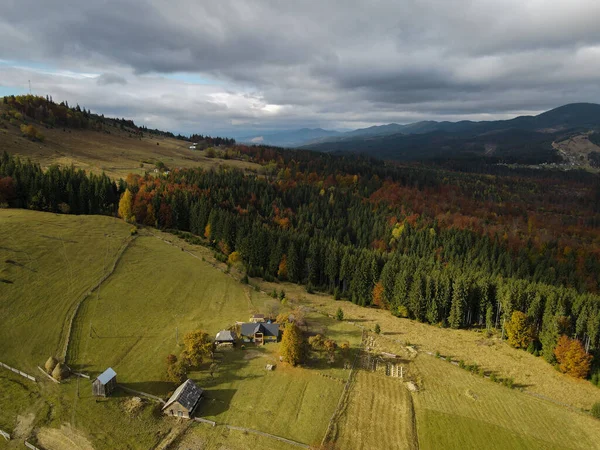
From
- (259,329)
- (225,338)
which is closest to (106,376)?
(225,338)

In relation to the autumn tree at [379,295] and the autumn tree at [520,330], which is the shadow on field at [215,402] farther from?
the autumn tree at [520,330]

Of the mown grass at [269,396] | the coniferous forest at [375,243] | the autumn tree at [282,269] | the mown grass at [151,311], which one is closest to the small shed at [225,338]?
the mown grass at [269,396]

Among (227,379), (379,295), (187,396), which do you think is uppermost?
(187,396)

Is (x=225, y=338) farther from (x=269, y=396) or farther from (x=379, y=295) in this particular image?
(x=379, y=295)

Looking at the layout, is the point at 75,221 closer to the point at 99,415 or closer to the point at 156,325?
the point at 156,325

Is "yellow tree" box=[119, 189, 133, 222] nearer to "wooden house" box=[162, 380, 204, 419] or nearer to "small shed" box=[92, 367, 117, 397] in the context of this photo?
"small shed" box=[92, 367, 117, 397]
